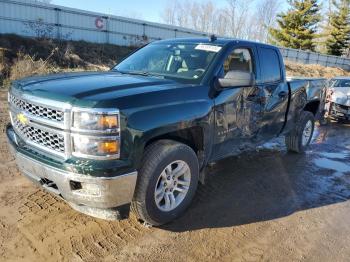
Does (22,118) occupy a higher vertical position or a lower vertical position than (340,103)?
higher

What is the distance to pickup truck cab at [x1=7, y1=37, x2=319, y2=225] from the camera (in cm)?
305

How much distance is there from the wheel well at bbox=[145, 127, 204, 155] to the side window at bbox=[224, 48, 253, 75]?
2.99 feet

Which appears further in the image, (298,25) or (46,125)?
(298,25)

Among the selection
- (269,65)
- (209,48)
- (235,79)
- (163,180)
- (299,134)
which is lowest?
(299,134)

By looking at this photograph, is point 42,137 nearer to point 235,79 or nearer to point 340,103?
point 235,79

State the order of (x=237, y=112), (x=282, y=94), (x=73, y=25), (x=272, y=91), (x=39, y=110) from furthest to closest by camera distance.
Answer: (x=73, y=25) → (x=282, y=94) → (x=272, y=91) → (x=237, y=112) → (x=39, y=110)

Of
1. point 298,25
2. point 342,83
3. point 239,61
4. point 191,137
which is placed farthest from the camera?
point 298,25

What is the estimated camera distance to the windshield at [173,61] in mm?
4281

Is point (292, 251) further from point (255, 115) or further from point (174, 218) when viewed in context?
point (255, 115)

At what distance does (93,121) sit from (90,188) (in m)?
0.58

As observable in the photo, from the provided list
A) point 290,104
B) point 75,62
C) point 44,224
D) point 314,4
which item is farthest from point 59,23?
point 314,4

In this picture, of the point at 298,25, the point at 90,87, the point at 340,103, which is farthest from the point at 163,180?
the point at 298,25

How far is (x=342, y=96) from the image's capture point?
1085cm

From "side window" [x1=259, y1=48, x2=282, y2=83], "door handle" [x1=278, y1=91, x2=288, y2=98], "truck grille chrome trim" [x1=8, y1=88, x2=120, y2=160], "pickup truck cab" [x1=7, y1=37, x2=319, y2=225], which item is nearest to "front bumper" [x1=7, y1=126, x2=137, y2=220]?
"pickup truck cab" [x1=7, y1=37, x2=319, y2=225]
